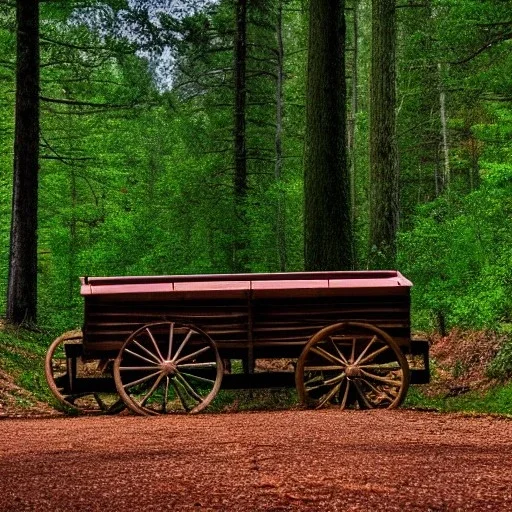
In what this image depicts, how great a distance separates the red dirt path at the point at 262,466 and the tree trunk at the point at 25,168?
30.3 ft

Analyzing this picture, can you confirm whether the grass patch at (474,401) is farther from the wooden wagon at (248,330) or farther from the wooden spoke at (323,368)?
the wooden spoke at (323,368)

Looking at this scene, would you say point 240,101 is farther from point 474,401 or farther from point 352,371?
point 352,371

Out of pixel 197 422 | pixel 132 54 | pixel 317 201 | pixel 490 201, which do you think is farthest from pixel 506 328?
pixel 132 54

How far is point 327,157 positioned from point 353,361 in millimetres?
4264

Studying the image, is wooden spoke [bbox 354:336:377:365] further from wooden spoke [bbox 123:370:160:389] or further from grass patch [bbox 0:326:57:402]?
grass patch [bbox 0:326:57:402]

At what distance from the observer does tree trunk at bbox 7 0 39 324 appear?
51.9 feet

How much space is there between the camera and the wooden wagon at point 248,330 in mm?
8469

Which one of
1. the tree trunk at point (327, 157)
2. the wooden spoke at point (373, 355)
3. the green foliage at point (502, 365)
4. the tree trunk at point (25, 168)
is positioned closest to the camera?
the wooden spoke at point (373, 355)

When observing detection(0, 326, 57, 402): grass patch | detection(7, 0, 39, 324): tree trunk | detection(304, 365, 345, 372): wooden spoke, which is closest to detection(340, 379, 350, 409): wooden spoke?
detection(304, 365, 345, 372): wooden spoke

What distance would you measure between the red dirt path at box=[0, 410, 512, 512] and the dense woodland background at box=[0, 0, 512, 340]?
501 cm

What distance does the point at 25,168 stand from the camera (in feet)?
52.4

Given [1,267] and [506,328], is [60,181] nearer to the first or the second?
[1,267]

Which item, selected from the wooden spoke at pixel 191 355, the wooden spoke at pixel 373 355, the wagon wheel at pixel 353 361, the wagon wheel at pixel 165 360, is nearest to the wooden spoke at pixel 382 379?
the wagon wheel at pixel 353 361

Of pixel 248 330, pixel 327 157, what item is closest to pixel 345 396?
pixel 248 330
